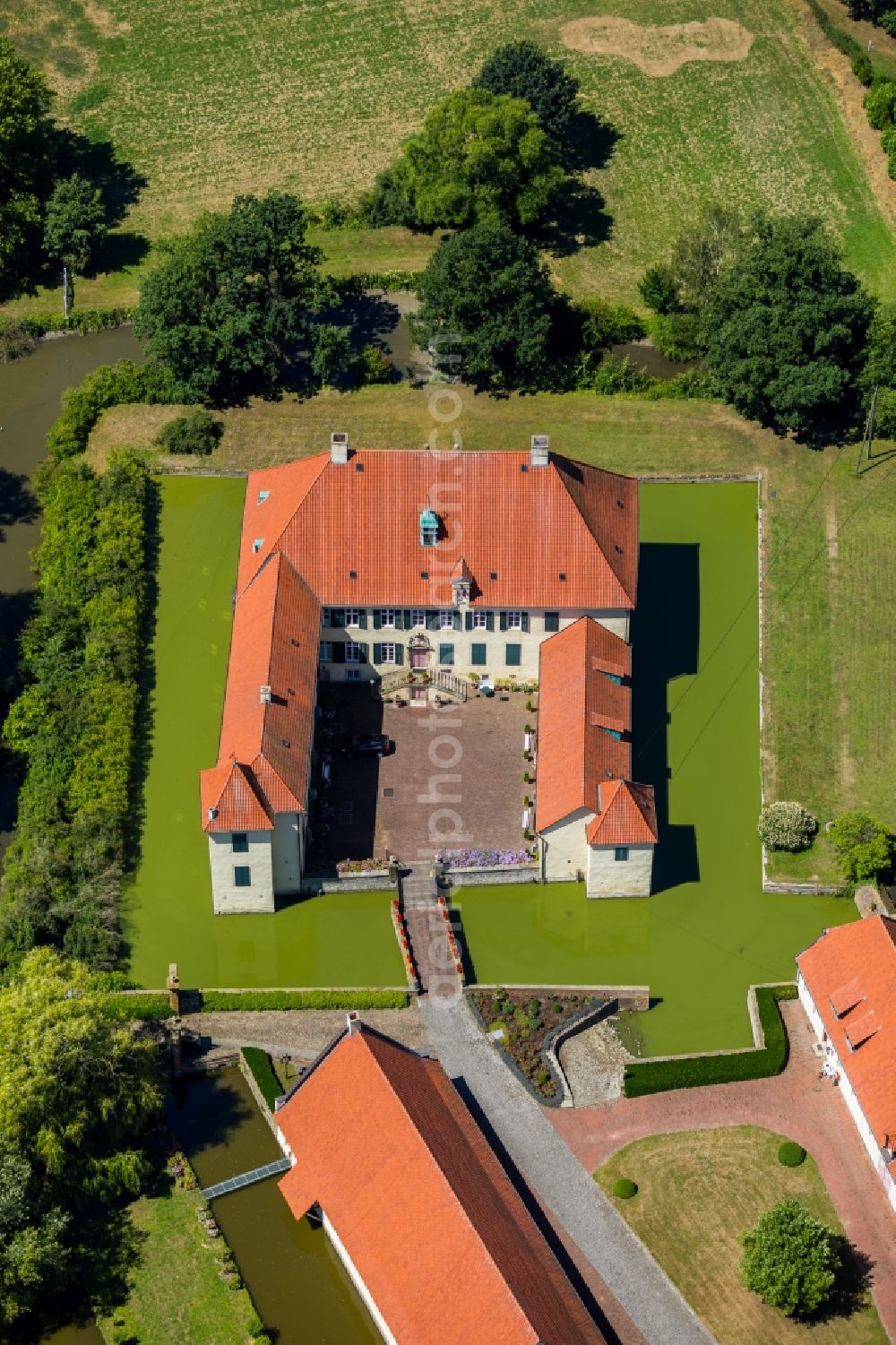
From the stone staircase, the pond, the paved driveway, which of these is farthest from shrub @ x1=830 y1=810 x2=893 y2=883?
the pond

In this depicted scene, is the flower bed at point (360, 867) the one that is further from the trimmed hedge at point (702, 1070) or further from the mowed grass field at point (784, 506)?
the mowed grass field at point (784, 506)

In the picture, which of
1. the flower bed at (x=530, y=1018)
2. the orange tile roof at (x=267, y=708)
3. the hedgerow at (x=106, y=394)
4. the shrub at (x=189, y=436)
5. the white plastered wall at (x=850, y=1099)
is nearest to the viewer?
the white plastered wall at (x=850, y=1099)

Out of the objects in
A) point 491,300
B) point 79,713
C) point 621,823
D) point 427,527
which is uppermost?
point 491,300

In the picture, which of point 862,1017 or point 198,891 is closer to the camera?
point 862,1017

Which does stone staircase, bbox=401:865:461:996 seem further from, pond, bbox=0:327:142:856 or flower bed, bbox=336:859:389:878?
pond, bbox=0:327:142:856

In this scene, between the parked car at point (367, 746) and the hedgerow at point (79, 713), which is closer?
the hedgerow at point (79, 713)

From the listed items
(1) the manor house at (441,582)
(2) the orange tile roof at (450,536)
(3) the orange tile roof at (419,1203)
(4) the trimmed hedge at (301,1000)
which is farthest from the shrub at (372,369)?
(3) the orange tile roof at (419,1203)

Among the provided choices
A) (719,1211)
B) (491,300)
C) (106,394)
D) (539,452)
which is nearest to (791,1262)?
(719,1211)

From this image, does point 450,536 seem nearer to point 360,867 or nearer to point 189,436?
point 360,867
